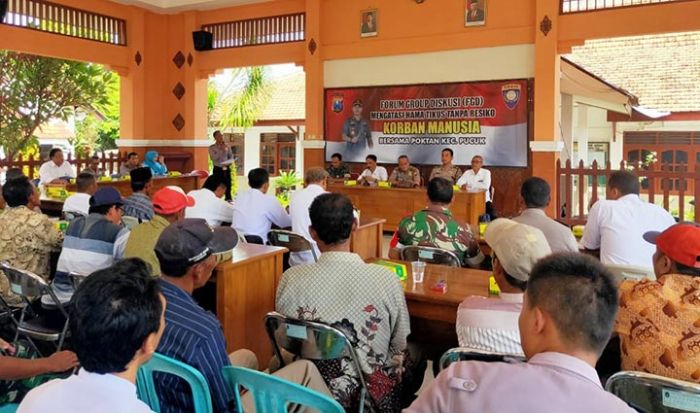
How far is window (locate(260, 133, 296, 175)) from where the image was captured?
17719mm

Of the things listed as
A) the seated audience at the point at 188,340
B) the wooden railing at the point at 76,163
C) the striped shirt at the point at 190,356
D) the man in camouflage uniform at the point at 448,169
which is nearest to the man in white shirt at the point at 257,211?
the seated audience at the point at 188,340

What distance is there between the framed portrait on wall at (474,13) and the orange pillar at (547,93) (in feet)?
2.69

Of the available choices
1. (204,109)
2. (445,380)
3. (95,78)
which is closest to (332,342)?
(445,380)

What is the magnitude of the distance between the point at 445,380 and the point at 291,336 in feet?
3.29

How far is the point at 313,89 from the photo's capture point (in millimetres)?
10445

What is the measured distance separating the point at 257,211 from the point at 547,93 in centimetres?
527

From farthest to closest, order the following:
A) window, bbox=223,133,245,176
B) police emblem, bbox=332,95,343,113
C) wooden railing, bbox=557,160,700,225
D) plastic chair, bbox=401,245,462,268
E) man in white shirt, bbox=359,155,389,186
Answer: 1. window, bbox=223,133,245,176
2. police emblem, bbox=332,95,343,113
3. man in white shirt, bbox=359,155,389,186
4. wooden railing, bbox=557,160,700,225
5. plastic chair, bbox=401,245,462,268

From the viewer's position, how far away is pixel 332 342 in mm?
2143

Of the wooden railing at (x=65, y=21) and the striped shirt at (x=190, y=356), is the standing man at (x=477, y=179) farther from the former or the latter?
the wooden railing at (x=65, y=21)

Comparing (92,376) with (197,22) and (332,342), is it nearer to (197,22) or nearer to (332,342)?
(332,342)

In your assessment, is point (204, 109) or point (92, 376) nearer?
point (92, 376)

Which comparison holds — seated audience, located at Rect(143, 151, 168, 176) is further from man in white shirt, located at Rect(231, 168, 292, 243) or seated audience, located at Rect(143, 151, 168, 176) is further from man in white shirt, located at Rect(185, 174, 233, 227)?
man in white shirt, located at Rect(231, 168, 292, 243)

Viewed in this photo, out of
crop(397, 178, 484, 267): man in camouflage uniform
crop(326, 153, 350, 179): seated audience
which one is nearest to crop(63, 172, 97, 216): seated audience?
crop(397, 178, 484, 267): man in camouflage uniform

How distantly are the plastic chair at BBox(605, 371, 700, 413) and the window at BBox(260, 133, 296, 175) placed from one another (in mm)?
16188
